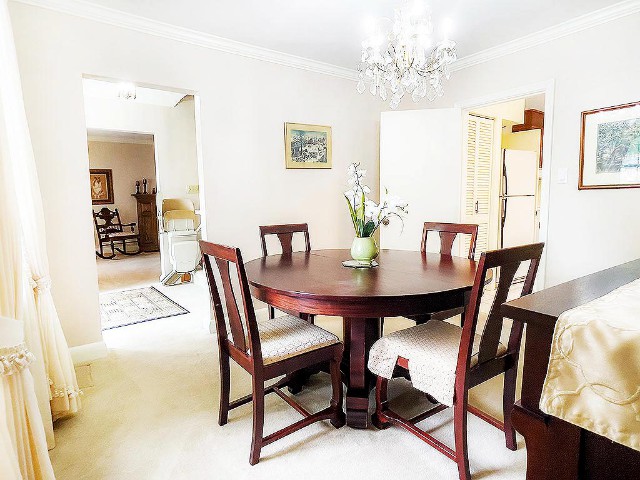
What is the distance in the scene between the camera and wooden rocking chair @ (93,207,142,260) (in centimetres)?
725

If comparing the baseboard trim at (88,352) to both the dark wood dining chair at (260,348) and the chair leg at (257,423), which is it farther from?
the chair leg at (257,423)

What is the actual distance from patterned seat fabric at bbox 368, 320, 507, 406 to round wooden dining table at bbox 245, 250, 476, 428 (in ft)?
0.53

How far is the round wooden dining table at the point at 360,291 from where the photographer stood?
1566mm

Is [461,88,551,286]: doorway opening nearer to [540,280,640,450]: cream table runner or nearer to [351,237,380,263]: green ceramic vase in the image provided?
[351,237,380,263]: green ceramic vase

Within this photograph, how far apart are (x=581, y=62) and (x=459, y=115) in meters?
1.06

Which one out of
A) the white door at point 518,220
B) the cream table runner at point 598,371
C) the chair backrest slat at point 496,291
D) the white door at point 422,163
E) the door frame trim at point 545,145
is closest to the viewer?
the cream table runner at point 598,371

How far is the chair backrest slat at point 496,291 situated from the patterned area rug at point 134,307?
309 cm

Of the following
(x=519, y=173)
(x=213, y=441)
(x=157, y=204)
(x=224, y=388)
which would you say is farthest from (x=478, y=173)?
(x=157, y=204)

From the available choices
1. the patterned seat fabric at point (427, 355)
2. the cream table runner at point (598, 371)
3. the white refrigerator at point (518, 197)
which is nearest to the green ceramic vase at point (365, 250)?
the patterned seat fabric at point (427, 355)

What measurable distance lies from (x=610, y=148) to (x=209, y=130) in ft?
10.1

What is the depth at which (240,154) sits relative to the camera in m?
3.34

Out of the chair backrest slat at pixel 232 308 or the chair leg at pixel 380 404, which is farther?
the chair leg at pixel 380 404

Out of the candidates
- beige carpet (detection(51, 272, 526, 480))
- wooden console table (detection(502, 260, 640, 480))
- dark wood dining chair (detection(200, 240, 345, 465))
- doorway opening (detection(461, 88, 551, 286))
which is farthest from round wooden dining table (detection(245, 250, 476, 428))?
doorway opening (detection(461, 88, 551, 286))

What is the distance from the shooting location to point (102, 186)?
8094 mm
